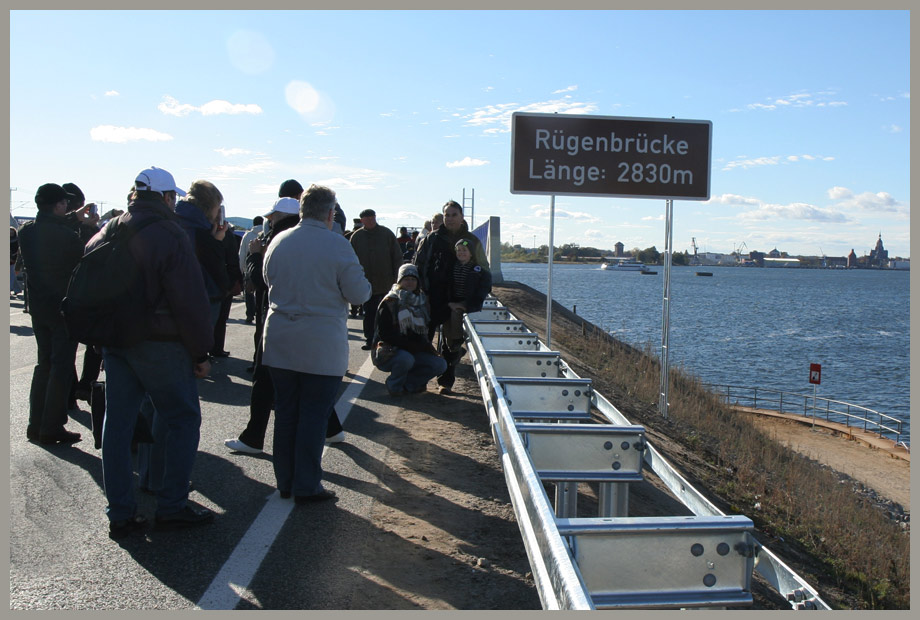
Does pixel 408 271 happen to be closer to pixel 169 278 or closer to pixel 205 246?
pixel 205 246

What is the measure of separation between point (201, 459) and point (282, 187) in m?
2.51

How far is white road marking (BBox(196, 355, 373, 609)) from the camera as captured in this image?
386cm

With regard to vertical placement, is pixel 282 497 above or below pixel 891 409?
above

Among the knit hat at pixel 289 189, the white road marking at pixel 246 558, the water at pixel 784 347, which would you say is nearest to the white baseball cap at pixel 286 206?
the knit hat at pixel 289 189

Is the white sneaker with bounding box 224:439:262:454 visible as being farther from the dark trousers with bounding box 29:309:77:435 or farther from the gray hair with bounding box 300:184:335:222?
the gray hair with bounding box 300:184:335:222

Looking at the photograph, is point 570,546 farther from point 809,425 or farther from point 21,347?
point 809,425

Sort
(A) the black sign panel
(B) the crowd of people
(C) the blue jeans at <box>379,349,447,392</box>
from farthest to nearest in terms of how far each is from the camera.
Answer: (A) the black sign panel < (C) the blue jeans at <box>379,349,447,392</box> < (B) the crowd of people

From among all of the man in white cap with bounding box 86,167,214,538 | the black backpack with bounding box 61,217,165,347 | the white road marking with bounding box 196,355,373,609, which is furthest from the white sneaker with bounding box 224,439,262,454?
the black backpack with bounding box 61,217,165,347

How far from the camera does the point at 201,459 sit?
20.4 feet

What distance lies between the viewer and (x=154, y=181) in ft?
15.3

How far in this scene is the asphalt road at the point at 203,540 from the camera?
389cm

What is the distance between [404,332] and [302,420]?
336cm

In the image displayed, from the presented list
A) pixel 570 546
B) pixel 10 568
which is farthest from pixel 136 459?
pixel 570 546

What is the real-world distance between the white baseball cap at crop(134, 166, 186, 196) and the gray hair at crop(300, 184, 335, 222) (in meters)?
0.81
